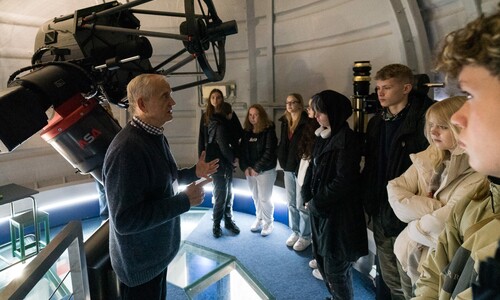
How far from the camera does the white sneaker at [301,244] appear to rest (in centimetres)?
301

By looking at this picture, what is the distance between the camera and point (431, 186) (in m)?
1.42

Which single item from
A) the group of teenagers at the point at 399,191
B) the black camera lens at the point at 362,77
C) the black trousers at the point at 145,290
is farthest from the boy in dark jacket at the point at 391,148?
the black trousers at the point at 145,290

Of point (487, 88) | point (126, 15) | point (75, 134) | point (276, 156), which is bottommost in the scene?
point (276, 156)

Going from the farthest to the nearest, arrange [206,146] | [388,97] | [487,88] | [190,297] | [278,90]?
[278,90], [206,146], [190,297], [388,97], [487,88]

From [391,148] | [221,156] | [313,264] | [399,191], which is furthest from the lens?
[221,156]

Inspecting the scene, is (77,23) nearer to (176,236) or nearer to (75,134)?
(75,134)

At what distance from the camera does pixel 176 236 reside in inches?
63.3

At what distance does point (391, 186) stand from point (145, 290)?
4.69ft

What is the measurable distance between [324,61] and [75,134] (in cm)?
280

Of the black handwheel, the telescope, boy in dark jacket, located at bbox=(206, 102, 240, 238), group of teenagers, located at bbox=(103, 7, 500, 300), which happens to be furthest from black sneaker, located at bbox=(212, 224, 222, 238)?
the black handwheel

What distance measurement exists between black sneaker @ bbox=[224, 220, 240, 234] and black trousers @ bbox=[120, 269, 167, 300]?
1917 mm

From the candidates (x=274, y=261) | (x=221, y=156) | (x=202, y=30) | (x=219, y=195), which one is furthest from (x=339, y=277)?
(x=221, y=156)

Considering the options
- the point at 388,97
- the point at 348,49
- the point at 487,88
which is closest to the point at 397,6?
the point at 348,49

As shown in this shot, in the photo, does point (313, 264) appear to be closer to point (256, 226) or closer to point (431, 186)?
point (256, 226)
